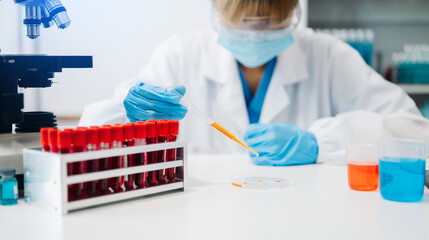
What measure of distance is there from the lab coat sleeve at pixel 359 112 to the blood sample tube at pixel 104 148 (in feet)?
2.62

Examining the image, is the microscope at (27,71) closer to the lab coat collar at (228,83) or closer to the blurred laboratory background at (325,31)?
the blurred laboratory background at (325,31)

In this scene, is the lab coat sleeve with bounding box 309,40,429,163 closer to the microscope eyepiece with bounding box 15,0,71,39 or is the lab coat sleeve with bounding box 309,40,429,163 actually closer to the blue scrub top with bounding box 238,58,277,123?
the blue scrub top with bounding box 238,58,277,123

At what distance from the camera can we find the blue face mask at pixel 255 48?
5.97ft

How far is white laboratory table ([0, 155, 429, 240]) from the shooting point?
0.78 metres

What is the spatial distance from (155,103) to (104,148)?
315mm

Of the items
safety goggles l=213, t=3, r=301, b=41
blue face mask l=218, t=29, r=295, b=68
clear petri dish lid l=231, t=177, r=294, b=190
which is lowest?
clear petri dish lid l=231, t=177, r=294, b=190

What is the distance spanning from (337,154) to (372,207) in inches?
20.2

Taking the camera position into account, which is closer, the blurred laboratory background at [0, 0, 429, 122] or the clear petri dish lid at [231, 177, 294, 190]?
the clear petri dish lid at [231, 177, 294, 190]

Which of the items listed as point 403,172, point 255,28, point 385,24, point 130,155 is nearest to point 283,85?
point 255,28

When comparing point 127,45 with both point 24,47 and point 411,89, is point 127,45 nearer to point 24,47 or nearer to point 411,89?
point 24,47

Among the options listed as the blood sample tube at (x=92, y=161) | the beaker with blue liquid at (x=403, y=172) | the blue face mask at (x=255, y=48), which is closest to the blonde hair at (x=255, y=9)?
the blue face mask at (x=255, y=48)

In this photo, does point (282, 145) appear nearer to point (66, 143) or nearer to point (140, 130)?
Result: point (140, 130)

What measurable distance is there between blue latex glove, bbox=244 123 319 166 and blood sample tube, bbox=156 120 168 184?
1.58 ft

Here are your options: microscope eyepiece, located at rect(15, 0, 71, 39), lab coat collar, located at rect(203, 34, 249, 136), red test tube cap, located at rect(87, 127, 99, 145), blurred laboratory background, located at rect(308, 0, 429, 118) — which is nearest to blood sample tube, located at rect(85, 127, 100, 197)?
red test tube cap, located at rect(87, 127, 99, 145)
